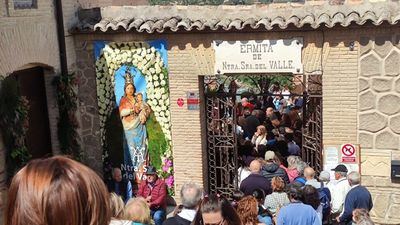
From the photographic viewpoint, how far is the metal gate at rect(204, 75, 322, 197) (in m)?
10.3

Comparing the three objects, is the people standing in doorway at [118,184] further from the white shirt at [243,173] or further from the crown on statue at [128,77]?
the white shirt at [243,173]

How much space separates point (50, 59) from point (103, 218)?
862 cm

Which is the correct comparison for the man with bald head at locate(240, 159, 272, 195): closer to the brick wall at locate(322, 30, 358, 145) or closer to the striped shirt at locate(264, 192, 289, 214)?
the striped shirt at locate(264, 192, 289, 214)

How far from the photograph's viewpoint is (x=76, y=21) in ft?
35.7

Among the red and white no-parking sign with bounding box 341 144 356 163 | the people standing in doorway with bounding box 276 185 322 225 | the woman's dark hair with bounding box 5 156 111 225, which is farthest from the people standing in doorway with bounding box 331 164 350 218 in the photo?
the woman's dark hair with bounding box 5 156 111 225

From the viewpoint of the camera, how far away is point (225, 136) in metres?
10.7

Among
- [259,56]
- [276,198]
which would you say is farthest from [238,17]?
[276,198]

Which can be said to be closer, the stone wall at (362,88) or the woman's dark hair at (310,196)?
→ the woman's dark hair at (310,196)

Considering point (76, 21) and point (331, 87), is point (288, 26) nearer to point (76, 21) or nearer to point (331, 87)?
point (331, 87)

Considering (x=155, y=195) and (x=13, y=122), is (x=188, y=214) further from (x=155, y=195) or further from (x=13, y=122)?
(x=13, y=122)

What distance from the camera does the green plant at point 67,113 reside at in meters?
10.5

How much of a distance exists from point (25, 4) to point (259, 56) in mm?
3756

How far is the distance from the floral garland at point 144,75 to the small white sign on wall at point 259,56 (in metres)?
1.09

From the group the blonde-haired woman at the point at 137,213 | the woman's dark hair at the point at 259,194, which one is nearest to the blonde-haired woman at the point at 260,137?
the woman's dark hair at the point at 259,194
